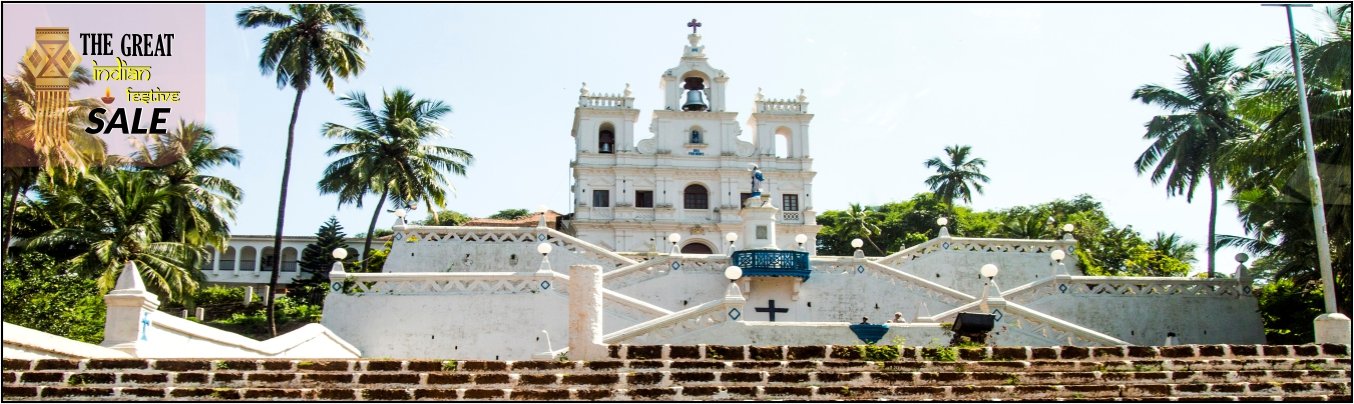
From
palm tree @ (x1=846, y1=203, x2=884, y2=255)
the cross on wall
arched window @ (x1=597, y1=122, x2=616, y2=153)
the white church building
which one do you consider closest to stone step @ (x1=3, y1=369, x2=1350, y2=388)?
the white church building

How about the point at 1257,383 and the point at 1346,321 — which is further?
the point at 1346,321

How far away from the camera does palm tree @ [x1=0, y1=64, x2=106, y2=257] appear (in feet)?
77.9

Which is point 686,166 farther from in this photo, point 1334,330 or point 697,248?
point 1334,330

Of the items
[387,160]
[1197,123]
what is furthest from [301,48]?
[1197,123]

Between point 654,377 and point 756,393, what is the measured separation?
1347 millimetres

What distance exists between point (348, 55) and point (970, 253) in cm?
1885

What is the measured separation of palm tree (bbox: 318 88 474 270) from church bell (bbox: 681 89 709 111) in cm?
1196

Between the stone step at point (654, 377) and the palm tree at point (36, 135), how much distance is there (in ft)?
34.1

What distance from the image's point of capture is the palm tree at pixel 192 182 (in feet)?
119

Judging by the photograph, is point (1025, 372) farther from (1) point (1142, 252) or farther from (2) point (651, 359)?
(1) point (1142, 252)

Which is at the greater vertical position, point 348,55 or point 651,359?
point 348,55

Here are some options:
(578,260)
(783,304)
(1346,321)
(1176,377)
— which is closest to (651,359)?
(1176,377)

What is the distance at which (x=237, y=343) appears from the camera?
2108 cm

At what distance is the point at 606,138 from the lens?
49.7 metres
